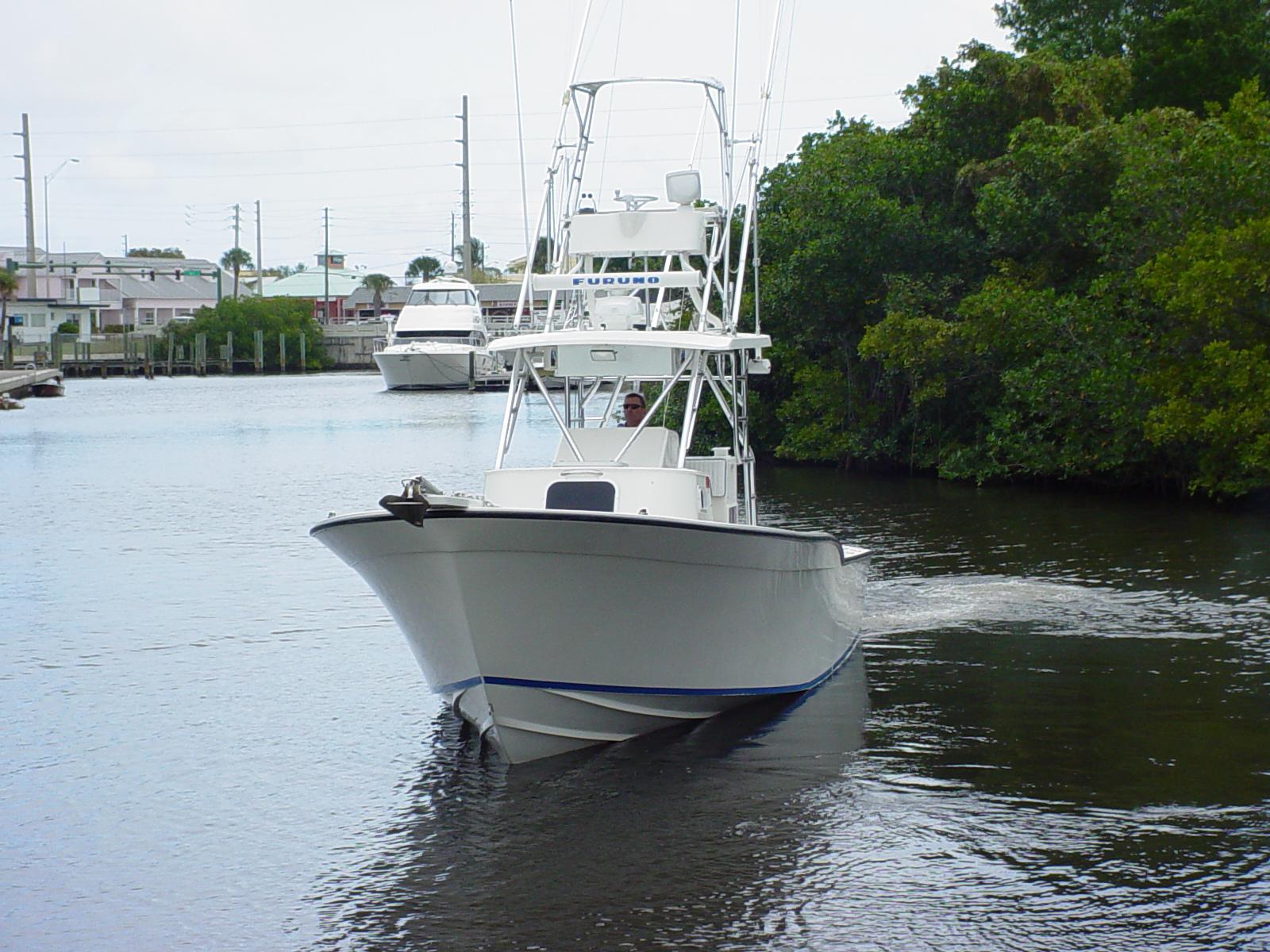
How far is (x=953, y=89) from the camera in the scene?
1257 inches

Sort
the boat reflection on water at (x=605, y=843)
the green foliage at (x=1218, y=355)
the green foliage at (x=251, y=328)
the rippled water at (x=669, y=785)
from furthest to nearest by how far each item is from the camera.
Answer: the green foliage at (x=251, y=328), the green foliage at (x=1218, y=355), the rippled water at (x=669, y=785), the boat reflection on water at (x=605, y=843)

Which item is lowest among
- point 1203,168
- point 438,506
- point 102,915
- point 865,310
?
point 102,915

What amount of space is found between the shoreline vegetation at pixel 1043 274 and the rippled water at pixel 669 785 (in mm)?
4969

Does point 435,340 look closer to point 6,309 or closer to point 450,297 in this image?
point 450,297

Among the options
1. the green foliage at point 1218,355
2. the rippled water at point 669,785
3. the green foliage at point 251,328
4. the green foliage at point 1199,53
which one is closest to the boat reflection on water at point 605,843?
the rippled water at point 669,785

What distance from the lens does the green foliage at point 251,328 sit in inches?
4245

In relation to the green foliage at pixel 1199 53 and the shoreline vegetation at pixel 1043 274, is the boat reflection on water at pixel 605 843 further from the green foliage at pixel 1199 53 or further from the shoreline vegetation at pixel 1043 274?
the green foliage at pixel 1199 53

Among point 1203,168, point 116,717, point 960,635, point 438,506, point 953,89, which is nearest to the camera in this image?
point 438,506

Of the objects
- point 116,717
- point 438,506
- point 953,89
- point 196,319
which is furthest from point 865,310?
point 196,319

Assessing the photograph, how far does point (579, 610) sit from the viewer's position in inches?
390

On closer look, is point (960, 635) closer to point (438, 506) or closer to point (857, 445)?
point (438, 506)

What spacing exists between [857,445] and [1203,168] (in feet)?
34.7

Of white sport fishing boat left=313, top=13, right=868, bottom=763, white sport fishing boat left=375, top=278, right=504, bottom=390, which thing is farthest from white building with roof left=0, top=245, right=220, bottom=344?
white sport fishing boat left=313, top=13, right=868, bottom=763

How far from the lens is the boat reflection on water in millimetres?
8250
